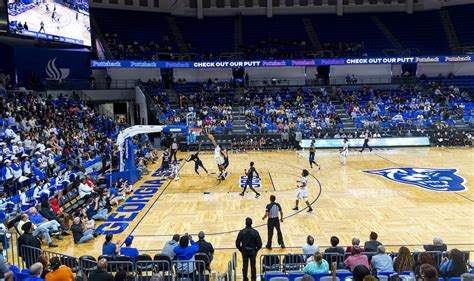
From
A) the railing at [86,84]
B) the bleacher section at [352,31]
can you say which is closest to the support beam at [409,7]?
the bleacher section at [352,31]

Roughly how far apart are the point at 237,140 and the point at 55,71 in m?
17.2

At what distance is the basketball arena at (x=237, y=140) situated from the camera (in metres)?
9.41

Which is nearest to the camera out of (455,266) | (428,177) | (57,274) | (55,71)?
(57,274)

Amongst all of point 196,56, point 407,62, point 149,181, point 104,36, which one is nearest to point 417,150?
point 407,62

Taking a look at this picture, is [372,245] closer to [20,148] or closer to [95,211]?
[95,211]

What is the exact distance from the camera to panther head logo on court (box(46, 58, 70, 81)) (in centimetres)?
3581

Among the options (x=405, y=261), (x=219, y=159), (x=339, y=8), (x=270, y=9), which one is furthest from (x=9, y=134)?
(x=339, y=8)

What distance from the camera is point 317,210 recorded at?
1556 cm

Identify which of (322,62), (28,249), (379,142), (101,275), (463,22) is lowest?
(379,142)

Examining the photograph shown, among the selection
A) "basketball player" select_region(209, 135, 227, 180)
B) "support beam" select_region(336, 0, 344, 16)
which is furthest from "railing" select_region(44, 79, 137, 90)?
"support beam" select_region(336, 0, 344, 16)

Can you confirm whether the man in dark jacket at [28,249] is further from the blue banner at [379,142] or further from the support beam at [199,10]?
the support beam at [199,10]

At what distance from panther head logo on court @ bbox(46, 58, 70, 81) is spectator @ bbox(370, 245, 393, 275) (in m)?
34.1

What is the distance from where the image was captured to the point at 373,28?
4666 centimetres

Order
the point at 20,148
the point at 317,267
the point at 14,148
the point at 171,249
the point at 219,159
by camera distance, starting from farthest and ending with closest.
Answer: the point at 219,159 < the point at 20,148 < the point at 14,148 < the point at 171,249 < the point at 317,267
